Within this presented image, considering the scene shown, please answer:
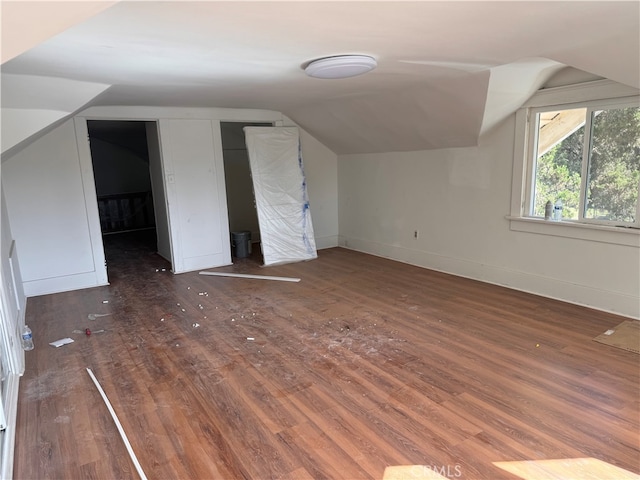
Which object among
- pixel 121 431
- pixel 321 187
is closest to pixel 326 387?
pixel 121 431

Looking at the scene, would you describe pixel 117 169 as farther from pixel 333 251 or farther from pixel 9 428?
pixel 9 428

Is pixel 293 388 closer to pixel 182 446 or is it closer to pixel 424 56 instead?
pixel 182 446

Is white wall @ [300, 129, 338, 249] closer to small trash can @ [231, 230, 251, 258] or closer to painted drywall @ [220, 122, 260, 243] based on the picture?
small trash can @ [231, 230, 251, 258]

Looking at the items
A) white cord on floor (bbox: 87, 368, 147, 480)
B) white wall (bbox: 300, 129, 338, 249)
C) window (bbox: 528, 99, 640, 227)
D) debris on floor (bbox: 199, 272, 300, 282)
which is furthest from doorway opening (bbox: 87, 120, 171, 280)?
window (bbox: 528, 99, 640, 227)

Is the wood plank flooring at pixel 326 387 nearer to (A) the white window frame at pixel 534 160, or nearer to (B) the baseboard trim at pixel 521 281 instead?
(B) the baseboard trim at pixel 521 281

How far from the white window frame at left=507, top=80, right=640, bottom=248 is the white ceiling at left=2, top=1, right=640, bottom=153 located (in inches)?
7.7

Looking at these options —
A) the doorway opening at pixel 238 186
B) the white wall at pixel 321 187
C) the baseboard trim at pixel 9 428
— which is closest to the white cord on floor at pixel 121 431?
the baseboard trim at pixel 9 428

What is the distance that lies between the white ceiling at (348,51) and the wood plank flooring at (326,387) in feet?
6.19

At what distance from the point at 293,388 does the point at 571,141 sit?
331 centimetres

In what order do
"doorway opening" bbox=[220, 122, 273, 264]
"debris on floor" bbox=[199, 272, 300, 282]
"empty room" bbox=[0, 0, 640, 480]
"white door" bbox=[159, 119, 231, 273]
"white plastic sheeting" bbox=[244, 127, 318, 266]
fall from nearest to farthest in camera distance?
A: 1. "empty room" bbox=[0, 0, 640, 480]
2. "debris on floor" bbox=[199, 272, 300, 282]
3. "white door" bbox=[159, 119, 231, 273]
4. "white plastic sheeting" bbox=[244, 127, 318, 266]
5. "doorway opening" bbox=[220, 122, 273, 264]

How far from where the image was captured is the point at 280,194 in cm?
553

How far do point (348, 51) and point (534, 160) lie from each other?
242 cm

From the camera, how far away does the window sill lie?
10.7 feet

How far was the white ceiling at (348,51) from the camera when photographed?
1.85 m
